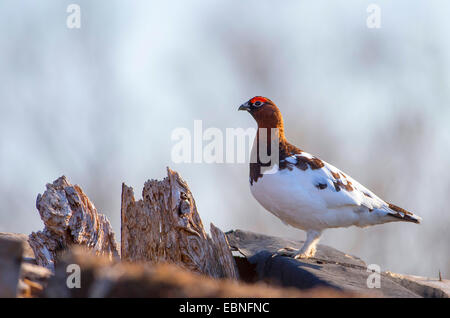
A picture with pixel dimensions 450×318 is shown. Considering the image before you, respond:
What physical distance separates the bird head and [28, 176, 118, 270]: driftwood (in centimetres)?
230

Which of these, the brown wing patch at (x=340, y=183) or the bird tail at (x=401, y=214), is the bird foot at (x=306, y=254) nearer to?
the brown wing patch at (x=340, y=183)

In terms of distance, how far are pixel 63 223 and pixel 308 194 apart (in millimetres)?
2626

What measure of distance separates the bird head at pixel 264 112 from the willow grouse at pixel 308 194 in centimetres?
1

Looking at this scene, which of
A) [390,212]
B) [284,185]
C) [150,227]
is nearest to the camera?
[150,227]

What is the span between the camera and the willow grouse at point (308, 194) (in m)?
6.31

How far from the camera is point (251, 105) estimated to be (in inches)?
275

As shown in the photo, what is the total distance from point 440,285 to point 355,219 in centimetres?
127

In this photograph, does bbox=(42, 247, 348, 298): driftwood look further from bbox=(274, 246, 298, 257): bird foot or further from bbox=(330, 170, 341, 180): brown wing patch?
bbox=(330, 170, 341, 180): brown wing patch

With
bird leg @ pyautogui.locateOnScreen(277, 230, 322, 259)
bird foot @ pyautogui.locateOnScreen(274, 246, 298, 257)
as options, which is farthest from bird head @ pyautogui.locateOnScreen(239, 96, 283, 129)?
bird foot @ pyautogui.locateOnScreen(274, 246, 298, 257)

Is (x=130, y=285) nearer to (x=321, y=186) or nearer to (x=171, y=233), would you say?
(x=171, y=233)

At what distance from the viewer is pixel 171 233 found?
5.70m

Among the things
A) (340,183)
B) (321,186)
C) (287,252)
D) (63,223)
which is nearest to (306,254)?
(287,252)
